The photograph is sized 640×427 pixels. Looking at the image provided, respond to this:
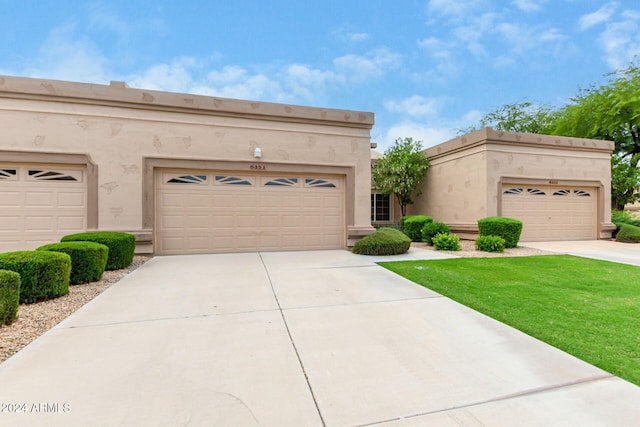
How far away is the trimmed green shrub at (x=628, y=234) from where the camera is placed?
38.2 feet

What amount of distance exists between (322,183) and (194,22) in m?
8.17

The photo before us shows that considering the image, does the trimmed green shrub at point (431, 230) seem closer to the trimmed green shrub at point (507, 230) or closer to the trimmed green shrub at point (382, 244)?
the trimmed green shrub at point (507, 230)

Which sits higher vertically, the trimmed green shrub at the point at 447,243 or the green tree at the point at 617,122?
the green tree at the point at 617,122

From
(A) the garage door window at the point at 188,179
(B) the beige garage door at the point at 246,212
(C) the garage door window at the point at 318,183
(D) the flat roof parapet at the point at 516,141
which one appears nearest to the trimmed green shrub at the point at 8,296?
(B) the beige garage door at the point at 246,212

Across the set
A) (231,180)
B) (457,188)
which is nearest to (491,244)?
(457,188)

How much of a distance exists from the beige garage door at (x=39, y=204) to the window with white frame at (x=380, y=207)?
38.6ft

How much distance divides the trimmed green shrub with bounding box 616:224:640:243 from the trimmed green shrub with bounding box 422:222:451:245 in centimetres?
740

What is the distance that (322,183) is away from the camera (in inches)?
372

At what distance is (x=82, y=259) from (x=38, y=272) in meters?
1.04

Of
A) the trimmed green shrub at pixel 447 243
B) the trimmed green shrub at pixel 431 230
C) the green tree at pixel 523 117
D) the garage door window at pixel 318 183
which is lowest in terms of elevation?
the trimmed green shrub at pixel 447 243

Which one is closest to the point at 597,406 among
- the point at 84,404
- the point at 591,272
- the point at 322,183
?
the point at 84,404

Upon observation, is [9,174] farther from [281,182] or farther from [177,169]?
[281,182]

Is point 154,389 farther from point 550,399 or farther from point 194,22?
point 194,22

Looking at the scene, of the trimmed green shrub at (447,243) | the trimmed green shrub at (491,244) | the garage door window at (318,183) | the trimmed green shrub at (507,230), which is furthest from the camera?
the trimmed green shrub at (507,230)
